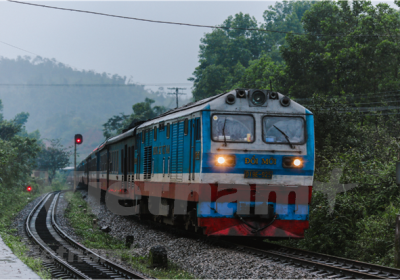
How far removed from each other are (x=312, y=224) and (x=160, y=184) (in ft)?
14.6

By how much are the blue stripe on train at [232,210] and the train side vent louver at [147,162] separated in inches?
199

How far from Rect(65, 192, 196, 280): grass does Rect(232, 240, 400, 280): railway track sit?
1.78m

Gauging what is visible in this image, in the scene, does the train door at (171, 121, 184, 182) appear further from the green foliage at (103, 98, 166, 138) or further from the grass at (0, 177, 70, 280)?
the green foliage at (103, 98, 166, 138)

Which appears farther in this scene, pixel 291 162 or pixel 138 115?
pixel 138 115

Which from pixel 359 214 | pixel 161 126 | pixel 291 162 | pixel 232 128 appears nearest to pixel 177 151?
pixel 161 126

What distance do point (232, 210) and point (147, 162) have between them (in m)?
5.67

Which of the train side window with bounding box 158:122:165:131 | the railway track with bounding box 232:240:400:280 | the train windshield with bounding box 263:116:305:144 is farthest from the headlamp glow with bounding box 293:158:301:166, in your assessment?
the train side window with bounding box 158:122:165:131

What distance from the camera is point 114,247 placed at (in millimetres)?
14648

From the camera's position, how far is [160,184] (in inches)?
559

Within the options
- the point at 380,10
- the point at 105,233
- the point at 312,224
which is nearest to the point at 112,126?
the point at 380,10

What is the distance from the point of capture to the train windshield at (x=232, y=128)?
11031mm

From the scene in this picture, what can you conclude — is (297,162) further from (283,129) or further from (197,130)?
(197,130)

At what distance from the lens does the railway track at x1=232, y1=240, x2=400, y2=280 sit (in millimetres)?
8179

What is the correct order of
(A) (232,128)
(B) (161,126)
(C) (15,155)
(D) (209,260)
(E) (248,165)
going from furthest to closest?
(C) (15,155) < (B) (161,126) < (A) (232,128) < (E) (248,165) < (D) (209,260)
